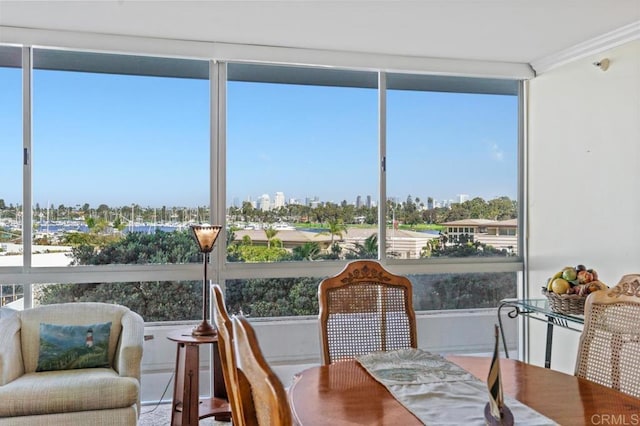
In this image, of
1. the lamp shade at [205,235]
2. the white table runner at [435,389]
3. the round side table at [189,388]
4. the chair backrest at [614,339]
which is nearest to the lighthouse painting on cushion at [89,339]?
the round side table at [189,388]

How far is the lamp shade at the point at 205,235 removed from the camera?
328cm

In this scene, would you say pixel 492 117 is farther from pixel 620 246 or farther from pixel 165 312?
pixel 165 312

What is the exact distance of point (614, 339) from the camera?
2.13 metres

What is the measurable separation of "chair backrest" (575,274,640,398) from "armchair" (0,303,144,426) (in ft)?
7.53

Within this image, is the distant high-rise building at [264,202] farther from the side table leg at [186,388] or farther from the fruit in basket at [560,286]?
the fruit in basket at [560,286]

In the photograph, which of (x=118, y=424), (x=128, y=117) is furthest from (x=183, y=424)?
(x=128, y=117)

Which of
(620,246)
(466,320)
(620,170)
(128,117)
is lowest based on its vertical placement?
(466,320)

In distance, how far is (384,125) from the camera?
160 inches

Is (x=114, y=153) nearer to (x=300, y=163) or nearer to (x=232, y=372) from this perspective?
(x=300, y=163)

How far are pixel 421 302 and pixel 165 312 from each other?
1968 mm

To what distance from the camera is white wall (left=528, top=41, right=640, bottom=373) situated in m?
3.29

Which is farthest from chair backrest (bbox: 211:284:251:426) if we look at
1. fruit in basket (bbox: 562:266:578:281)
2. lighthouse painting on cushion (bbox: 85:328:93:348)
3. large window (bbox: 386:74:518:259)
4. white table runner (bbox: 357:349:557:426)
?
large window (bbox: 386:74:518:259)

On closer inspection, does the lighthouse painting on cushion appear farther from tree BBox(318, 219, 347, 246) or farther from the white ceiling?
the white ceiling

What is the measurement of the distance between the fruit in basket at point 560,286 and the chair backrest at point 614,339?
892 millimetres
